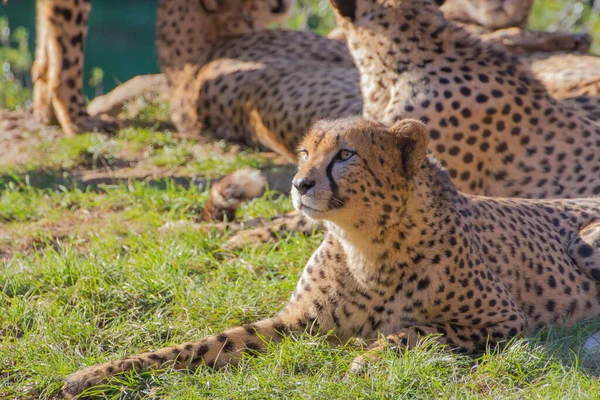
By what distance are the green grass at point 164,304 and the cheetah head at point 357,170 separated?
46cm

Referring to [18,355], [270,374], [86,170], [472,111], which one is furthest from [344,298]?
[86,170]

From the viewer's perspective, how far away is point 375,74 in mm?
4523

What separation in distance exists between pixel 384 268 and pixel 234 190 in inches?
54.9

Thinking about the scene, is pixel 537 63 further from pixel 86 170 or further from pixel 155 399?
pixel 155 399

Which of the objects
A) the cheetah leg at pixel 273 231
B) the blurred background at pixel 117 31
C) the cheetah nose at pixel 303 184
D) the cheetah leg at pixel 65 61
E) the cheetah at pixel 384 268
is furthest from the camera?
the blurred background at pixel 117 31

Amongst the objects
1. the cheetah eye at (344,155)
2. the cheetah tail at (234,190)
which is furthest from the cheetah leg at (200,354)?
the cheetah tail at (234,190)

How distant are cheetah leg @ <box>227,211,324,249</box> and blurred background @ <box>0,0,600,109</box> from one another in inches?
129

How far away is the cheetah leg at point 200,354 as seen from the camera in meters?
2.95

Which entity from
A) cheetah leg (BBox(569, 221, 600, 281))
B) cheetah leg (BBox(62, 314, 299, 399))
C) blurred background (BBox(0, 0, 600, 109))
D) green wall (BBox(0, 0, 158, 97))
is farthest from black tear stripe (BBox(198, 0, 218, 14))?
green wall (BBox(0, 0, 158, 97))

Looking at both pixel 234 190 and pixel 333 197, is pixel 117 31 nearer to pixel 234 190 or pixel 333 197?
pixel 234 190

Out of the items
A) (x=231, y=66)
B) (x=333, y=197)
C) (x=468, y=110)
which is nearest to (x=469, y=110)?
(x=468, y=110)

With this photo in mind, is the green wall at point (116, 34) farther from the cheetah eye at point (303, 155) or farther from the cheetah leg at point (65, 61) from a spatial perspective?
the cheetah eye at point (303, 155)

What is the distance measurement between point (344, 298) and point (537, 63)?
11.3 feet

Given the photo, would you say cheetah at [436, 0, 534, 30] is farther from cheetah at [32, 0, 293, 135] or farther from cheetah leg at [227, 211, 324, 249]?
cheetah leg at [227, 211, 324, 249]
